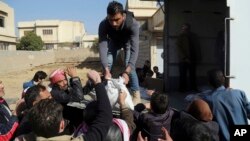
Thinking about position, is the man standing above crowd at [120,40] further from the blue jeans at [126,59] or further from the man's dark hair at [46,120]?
the man's dark hair at [46,120]

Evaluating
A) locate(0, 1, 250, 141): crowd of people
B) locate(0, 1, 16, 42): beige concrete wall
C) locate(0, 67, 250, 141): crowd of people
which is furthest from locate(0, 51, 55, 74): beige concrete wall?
locate(0, 67, 250, 141): crowd of people

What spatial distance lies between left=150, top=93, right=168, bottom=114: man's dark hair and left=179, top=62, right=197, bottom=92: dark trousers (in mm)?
4099

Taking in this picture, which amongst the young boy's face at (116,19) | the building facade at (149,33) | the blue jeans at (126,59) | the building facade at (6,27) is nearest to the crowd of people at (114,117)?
the blue jeans at (126,59)

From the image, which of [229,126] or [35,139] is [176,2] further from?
[35,139]

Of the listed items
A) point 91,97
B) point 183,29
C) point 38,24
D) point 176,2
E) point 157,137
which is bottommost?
point 157,137

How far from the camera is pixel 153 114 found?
361 centimetres

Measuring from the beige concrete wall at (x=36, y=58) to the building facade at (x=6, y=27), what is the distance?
10.8 feet

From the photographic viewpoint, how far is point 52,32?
71.3 metres

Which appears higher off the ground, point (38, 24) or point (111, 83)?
point (38, 24)

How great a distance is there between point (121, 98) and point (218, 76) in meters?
1.21

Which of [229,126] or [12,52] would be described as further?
[12,52]

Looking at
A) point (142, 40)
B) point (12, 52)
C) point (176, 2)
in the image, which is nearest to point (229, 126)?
point (176, 2)

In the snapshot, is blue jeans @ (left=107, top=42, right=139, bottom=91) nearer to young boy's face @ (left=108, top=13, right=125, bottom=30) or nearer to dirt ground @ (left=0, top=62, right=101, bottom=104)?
young boy's face @ (left=108, top=13, right=125, bottom=30)

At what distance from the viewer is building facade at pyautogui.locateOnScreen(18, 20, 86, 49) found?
70750 mm
